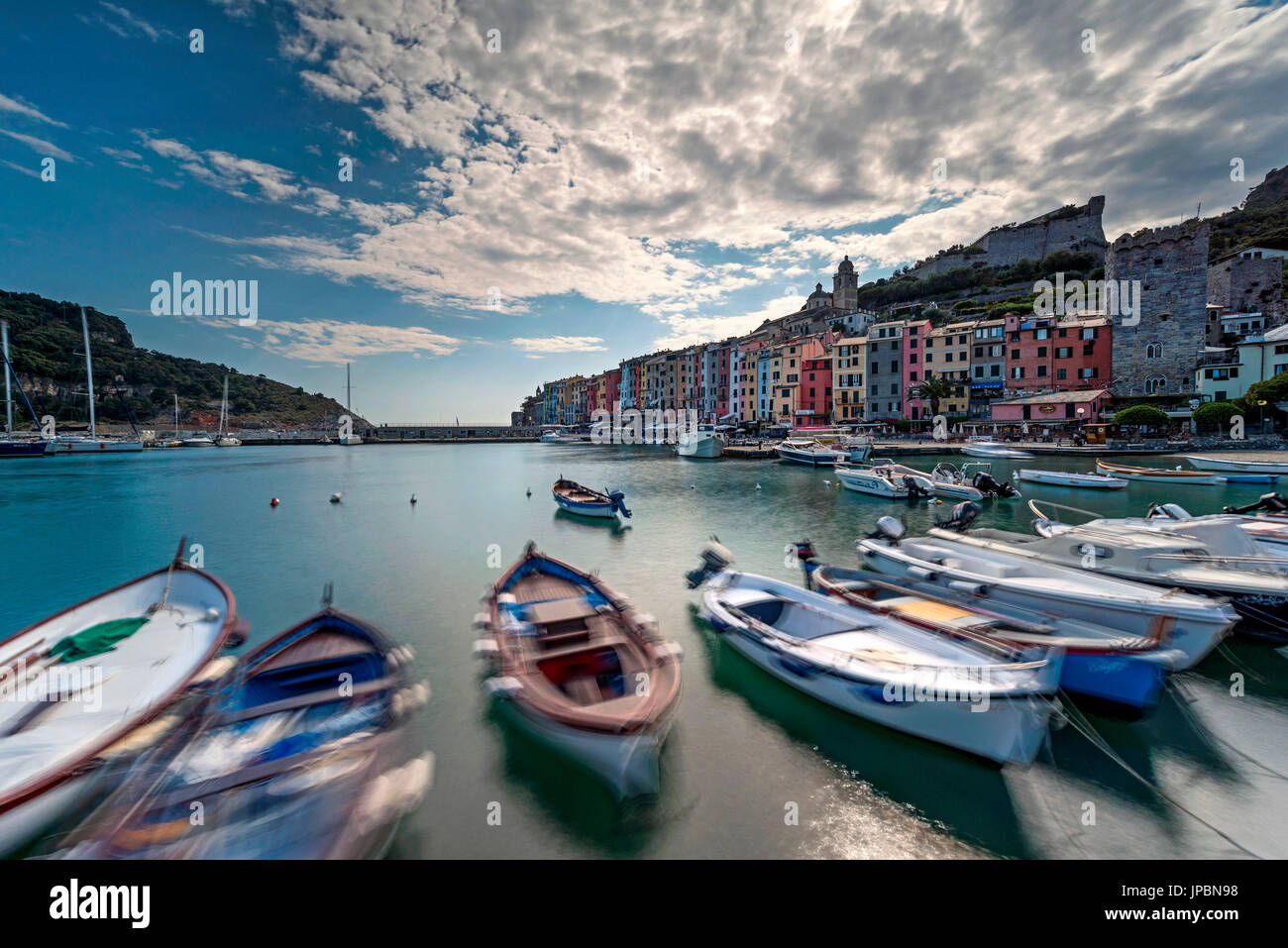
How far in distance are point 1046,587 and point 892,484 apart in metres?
21.1

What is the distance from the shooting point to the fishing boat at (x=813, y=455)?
4528 cm

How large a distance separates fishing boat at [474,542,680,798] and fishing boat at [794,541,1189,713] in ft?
15.3

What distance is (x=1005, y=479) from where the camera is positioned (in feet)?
117

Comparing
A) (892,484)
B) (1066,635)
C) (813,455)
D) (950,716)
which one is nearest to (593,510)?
(892,484)

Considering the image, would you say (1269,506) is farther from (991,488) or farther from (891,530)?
(891,530)

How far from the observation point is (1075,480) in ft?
100

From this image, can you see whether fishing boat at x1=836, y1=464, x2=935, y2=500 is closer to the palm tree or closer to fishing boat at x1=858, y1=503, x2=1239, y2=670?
fishing boat at x1=858, y1=503, x2=1239, y2=670

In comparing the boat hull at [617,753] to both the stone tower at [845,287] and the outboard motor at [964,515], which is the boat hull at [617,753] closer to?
the outboard motor at [964,515]

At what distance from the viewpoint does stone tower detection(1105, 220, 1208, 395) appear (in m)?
53.7

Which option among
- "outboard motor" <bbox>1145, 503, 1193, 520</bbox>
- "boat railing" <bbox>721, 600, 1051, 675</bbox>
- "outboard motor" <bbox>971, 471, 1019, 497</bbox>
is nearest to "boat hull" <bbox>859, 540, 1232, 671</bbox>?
"boat railing" <bbox>721, 600, 1051, 675</bbox>

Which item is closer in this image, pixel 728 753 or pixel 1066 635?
pixel 728 753

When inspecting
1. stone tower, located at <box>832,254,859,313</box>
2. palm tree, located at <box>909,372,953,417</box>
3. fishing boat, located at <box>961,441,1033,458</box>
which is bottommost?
fishing boat, located at <box>961,441,1033,458</box>

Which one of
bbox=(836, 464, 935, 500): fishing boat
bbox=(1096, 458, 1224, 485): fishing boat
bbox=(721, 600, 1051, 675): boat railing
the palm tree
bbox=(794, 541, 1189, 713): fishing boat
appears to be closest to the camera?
bbox=(721, 600, 1051, 675): boat railing
